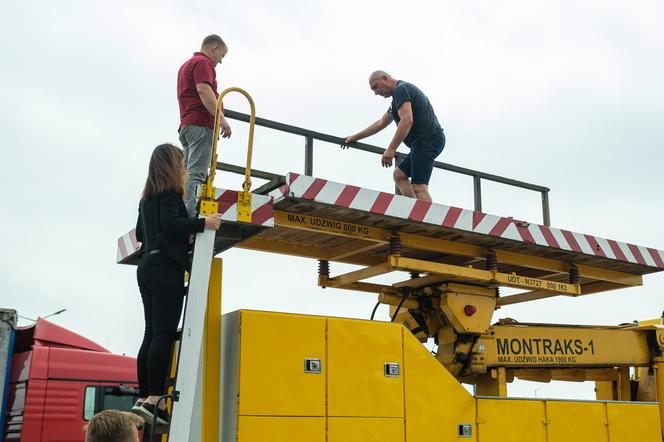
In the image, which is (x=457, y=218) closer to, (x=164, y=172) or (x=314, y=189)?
(x=314, y=189)

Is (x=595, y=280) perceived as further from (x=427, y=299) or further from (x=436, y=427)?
(x=436, y=427)

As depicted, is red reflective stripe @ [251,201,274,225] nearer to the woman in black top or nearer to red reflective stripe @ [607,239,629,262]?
the woman in black top

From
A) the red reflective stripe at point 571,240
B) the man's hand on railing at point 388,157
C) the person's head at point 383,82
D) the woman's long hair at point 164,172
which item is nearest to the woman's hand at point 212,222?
the woman's long hair at point 164,172

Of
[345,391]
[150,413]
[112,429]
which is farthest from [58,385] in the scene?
[112,429]

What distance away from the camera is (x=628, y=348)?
8.52m

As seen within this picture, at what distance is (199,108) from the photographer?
6359mm

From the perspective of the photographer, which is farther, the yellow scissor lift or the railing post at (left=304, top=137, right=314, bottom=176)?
the railing post at (left=304, top=137, right=314, bottom=176)

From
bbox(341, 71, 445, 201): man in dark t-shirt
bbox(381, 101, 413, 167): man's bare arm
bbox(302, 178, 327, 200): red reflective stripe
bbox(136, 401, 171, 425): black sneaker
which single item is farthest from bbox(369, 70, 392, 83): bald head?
bbox(136, 401, 171, 425): black sneaker

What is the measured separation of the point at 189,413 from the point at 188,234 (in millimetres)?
1114

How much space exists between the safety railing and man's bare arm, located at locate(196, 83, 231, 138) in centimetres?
25

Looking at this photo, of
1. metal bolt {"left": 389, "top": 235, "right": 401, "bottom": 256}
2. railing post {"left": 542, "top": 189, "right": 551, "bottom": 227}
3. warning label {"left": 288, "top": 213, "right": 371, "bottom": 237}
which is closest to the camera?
warning label {"left": 288, "top": 213, "right": 371, "bottom": 237}

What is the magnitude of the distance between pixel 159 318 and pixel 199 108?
2.14 meters

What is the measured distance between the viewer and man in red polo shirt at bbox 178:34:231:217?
6.12m

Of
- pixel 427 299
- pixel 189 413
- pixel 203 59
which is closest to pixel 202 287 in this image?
→ pixel 189 413
